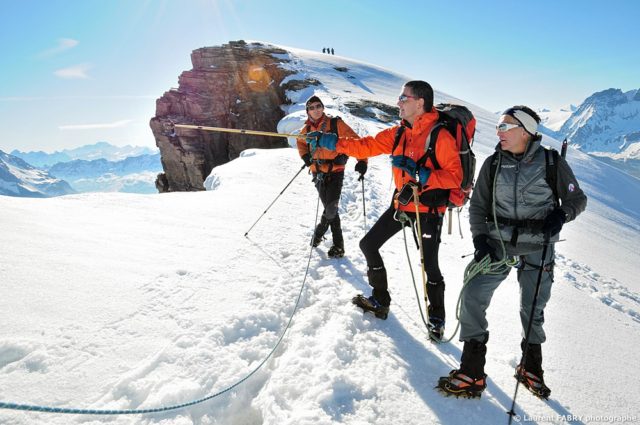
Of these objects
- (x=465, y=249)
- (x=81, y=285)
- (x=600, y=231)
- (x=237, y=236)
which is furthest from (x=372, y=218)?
(x=600, y=231)

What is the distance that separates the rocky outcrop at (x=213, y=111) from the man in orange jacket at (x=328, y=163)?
2480 centimetres

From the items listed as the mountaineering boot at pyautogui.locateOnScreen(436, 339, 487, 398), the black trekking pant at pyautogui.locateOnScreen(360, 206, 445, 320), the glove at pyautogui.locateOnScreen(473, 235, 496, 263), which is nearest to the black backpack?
the black trekking pant at pyautogui.locateOnScreen(360, 206, 445, 320)

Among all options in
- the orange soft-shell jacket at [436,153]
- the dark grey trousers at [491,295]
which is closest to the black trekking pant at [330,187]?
the orange soft-shell jacket at [436,153]

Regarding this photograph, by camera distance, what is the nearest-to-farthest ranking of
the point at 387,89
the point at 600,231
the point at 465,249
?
the point at 465,249, the point at 600,231, the point at 387,89

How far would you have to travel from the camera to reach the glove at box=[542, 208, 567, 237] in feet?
10.1

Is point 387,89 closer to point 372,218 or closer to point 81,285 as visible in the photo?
point 372,218

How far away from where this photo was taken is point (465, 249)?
323 inches

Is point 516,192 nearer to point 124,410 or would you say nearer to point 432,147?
point 432,147

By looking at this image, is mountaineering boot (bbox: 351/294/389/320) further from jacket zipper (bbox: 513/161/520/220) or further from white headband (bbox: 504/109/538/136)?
white headband (bbox: 504/109/538/136)

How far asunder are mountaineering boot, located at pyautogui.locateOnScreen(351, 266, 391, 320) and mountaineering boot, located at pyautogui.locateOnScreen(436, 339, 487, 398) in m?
1.40

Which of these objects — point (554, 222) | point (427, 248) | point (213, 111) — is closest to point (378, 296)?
point (427, 248)

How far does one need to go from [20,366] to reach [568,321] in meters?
6.60

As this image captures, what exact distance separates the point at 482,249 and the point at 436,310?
1.27 m

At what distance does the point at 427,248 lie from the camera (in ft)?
13.6
